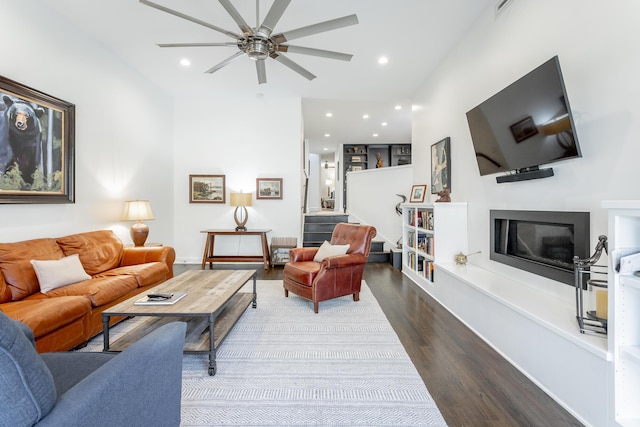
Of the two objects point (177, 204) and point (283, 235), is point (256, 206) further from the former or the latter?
point (177, 204)

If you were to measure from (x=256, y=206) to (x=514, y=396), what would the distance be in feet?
15.5

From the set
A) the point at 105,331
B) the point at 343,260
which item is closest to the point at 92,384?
the point at 105,331

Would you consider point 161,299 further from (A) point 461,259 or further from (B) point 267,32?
(A) point 461,259

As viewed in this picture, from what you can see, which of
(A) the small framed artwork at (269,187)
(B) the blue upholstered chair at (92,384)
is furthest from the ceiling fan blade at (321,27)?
(A) the small framed artwork at (269,187)

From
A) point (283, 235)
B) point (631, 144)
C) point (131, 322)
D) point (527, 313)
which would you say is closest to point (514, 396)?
point (527, 313)

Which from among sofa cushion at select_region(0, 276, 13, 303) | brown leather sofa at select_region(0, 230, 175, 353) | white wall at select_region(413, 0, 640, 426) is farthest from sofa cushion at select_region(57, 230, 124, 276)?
white wall at select_region(413, 0, 640, 426)

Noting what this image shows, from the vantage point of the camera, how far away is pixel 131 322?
2.78 metres

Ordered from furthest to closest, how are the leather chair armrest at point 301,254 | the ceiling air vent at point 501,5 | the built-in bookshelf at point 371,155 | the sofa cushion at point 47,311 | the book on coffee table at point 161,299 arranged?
1. the built-in bookshelf at point 371,155
2. the leather chair armrest at point 301,254
3. the ceiling air vent at point 501,5
4. the book on coffee table at point 161,299
5. the sofa cushion at point 47,311

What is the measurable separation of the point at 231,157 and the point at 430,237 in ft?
12.9

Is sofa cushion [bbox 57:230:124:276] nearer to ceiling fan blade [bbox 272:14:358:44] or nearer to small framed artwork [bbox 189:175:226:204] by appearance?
small framed artwork [bbox 189:175:226:204]

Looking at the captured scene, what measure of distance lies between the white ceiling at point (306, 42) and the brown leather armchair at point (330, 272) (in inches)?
93.1

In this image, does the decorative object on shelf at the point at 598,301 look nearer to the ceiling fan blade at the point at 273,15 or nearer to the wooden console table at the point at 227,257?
the ceiling fan blade at the point at 273,15

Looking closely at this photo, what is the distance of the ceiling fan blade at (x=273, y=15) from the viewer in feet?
6.98

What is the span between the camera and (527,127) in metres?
2.24
